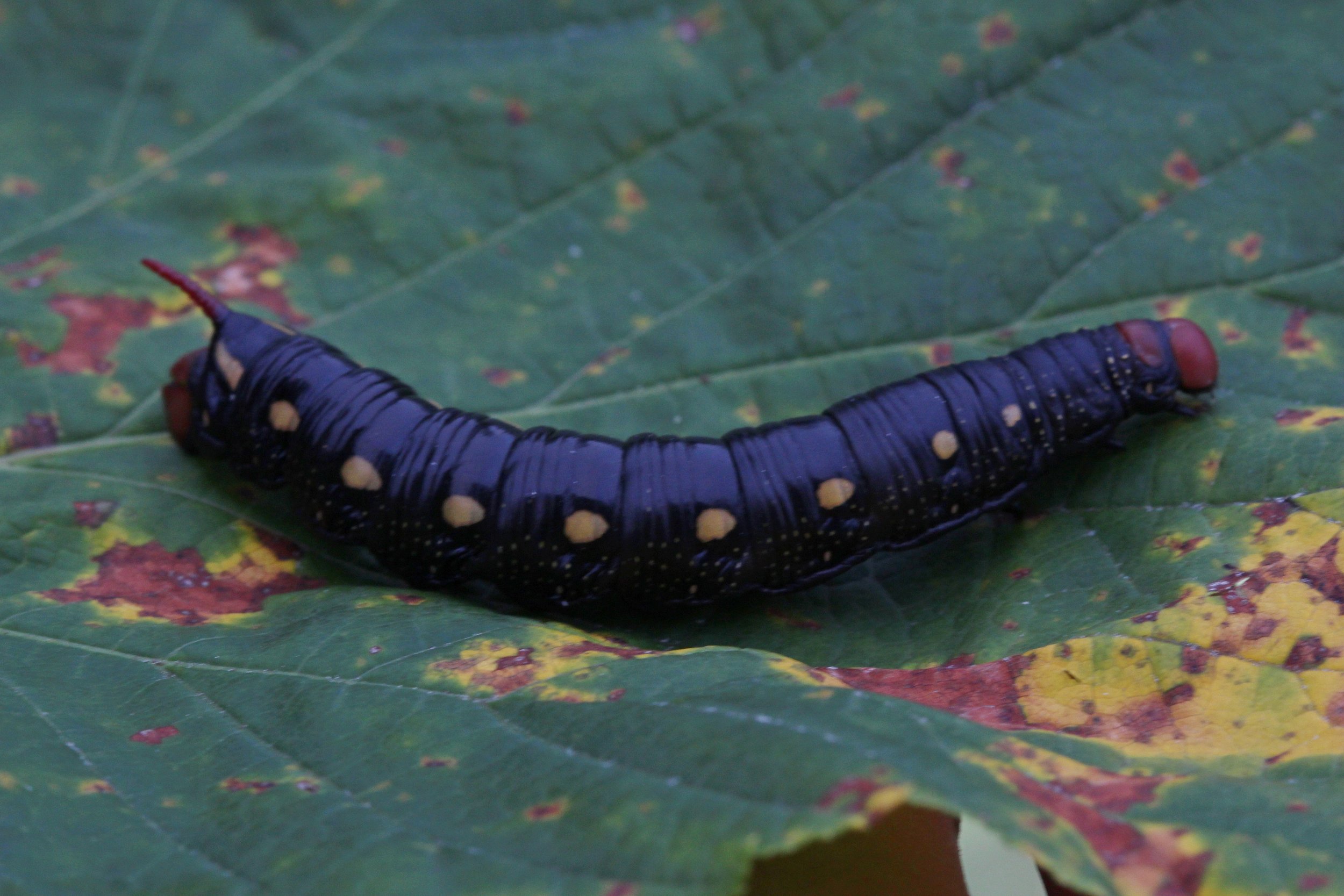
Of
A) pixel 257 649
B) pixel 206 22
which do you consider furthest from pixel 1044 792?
pixel 206 22

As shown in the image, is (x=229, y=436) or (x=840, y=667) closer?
(x=840, y=667)

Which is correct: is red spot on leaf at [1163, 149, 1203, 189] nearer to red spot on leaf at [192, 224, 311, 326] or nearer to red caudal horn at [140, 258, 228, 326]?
red spot on leaf at [192, 224, 311, 326]

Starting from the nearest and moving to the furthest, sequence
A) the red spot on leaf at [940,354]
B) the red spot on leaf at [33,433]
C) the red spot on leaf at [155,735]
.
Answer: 1. the red spot on leaf at [155,735]
2. the red spot on leaf at [33,433]
3. the red spot on leaf at [940,354]

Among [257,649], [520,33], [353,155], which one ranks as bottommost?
[257,649]

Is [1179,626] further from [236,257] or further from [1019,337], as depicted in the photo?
[236,257]

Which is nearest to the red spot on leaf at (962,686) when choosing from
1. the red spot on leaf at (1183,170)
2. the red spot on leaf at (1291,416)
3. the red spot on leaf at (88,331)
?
the red spot on leaf at (1291,416)

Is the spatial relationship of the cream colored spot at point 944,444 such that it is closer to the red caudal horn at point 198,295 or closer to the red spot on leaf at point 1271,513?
the red spot on leaf at point 1271,513
